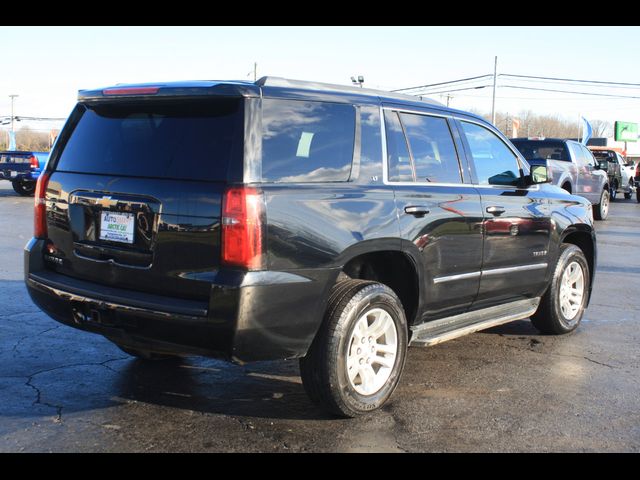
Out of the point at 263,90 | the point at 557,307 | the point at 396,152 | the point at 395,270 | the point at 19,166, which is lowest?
the point at 557,307

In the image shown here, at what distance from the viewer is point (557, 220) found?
6320 millimetres

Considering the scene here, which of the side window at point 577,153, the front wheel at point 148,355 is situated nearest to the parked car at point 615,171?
the side window at point 577,153

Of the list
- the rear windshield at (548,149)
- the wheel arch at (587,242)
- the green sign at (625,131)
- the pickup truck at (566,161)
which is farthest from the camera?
the green sign at (625,131)

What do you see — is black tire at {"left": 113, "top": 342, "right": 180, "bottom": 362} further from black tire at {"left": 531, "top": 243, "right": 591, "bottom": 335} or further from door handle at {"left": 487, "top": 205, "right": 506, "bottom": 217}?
black tire at {"left": 531, "top": 243, "right": 591, "bottom": 335}

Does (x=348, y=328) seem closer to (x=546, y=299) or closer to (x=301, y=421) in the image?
(x=301, y=421)

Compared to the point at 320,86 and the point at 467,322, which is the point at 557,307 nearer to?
the point at 467,322

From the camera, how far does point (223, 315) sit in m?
3.73

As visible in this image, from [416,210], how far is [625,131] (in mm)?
90741

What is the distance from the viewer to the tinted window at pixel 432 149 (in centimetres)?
499

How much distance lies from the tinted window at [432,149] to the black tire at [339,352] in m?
1.03

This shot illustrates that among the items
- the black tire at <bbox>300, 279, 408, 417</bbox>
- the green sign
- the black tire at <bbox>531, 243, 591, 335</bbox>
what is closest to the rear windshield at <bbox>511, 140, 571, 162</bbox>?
the black tire at <bbox>531, 243, 591, 335</bbox>

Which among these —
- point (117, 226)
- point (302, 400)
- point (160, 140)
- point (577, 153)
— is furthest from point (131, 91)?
point (577, 153)

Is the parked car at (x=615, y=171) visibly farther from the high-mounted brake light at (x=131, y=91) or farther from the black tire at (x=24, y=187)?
the high-mounted brake light at (x=131, y=91)

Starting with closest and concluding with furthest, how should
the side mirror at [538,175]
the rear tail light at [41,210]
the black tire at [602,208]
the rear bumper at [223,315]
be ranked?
the rear bumper at [223,315] → the rear tail light at [41,210] → the side mirror at [538,175] → the black tire at [602,208]
